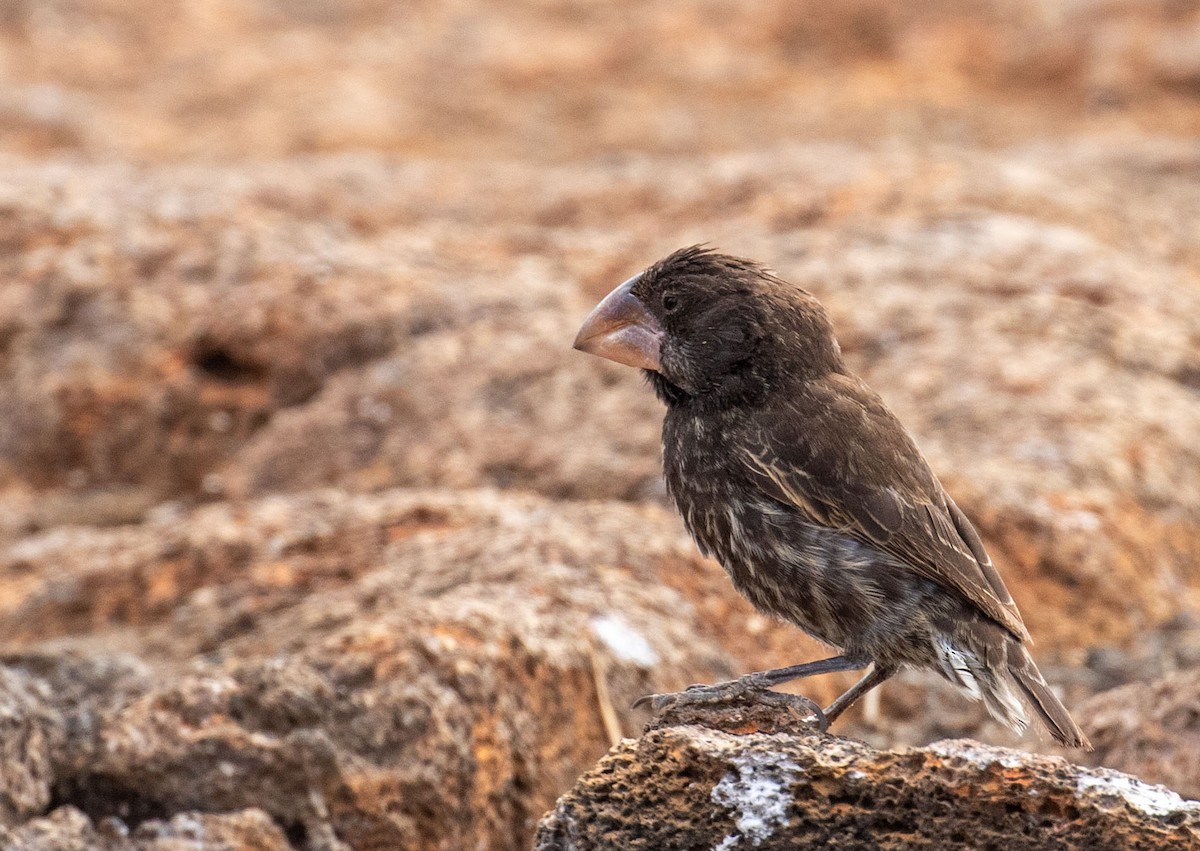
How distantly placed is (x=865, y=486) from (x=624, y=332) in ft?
2.74

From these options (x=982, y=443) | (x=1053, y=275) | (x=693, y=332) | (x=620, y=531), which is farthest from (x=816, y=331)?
(x=1053, y=275)

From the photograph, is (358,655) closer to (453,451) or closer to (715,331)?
(715,331)

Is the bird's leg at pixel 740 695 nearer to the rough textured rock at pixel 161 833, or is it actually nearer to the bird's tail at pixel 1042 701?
the bird's tail at pixel 1042 701

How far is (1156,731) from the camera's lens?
4.62 m

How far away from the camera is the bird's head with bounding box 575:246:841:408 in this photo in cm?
442

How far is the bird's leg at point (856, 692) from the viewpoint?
13.6 ft

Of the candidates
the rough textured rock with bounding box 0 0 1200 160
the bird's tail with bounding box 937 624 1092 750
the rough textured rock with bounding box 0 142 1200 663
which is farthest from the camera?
the rough textured rock with bounding box 0 0 1200 160

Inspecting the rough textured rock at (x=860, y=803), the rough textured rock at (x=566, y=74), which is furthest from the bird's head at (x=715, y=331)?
the rough textured rock at (x=566, y=74)

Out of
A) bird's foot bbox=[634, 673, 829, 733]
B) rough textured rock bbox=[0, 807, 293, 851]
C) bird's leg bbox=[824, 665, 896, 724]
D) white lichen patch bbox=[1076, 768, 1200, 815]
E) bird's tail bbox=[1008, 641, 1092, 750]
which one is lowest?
rough textured rock bbox=[0, 807, 293, 851]

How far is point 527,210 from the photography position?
9.07 m

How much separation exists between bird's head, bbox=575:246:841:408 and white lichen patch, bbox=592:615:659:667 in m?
0.81

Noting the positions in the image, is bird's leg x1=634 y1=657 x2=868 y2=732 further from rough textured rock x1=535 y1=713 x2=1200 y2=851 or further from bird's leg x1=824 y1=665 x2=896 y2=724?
rough textured rock x1=535 y1=713 x2=1200 y2=851

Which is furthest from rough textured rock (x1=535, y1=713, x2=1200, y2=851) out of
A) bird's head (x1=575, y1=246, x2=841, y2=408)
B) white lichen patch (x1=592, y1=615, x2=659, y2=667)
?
white lichen patch (x1=592, y1=615, x2=659, y2=667)

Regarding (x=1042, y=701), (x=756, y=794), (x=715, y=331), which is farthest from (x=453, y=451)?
(x=756, y=794)
